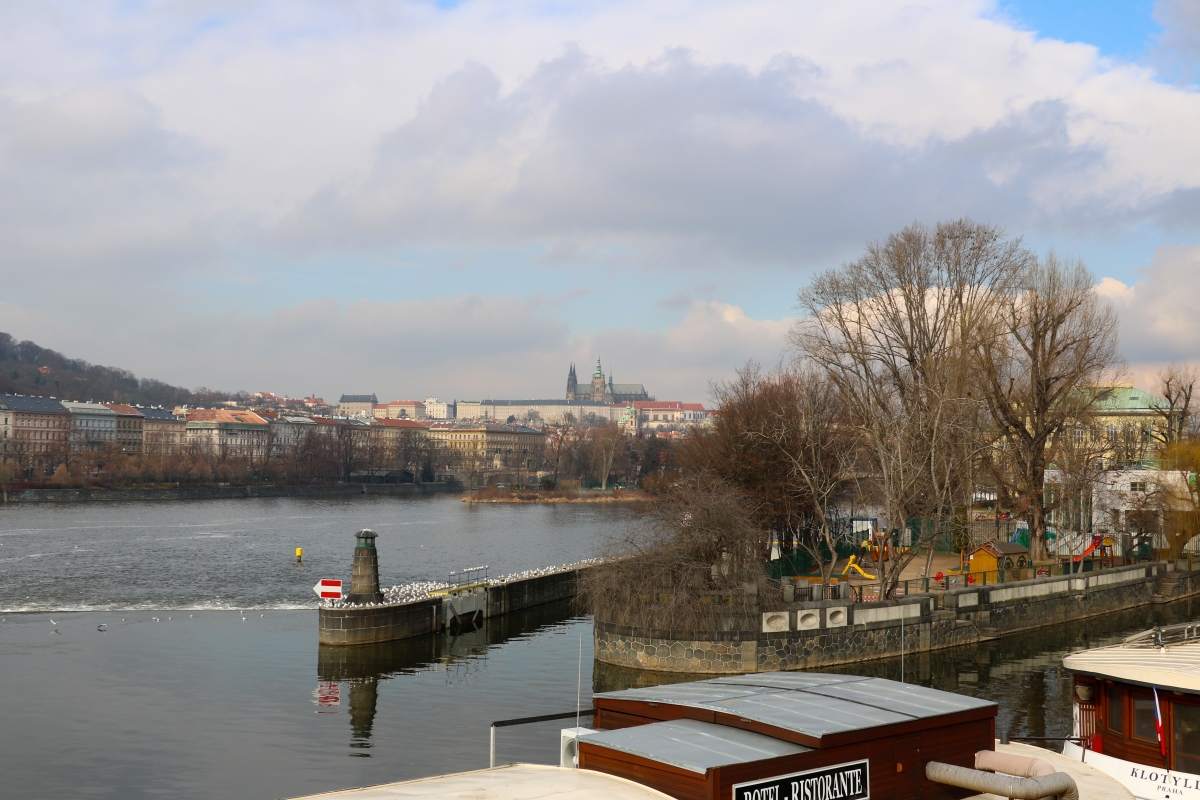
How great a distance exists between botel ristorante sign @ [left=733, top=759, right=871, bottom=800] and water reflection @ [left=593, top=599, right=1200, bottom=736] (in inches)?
535

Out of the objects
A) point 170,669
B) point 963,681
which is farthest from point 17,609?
point 963,681

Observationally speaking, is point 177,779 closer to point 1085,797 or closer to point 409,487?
point 1085,797

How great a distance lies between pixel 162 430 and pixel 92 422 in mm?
13189

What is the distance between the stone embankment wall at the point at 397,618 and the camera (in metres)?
30.1

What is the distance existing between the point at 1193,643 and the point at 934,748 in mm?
7022

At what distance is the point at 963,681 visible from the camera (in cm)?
2747

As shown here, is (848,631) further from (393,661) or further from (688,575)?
(393,661)

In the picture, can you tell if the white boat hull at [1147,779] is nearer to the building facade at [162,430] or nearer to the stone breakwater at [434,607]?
Result: the stone breakwater at [434,607]

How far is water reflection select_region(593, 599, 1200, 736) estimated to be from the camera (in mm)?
23953

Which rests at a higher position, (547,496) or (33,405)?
(33,405)

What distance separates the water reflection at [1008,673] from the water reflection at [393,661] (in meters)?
4.77

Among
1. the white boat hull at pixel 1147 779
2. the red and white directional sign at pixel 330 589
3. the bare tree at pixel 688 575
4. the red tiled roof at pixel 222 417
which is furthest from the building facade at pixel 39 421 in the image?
the white boat hull at pixel 1147 779

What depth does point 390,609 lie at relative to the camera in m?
31.1

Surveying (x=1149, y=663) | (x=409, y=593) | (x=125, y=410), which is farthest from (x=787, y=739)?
(x=125, y=410)
